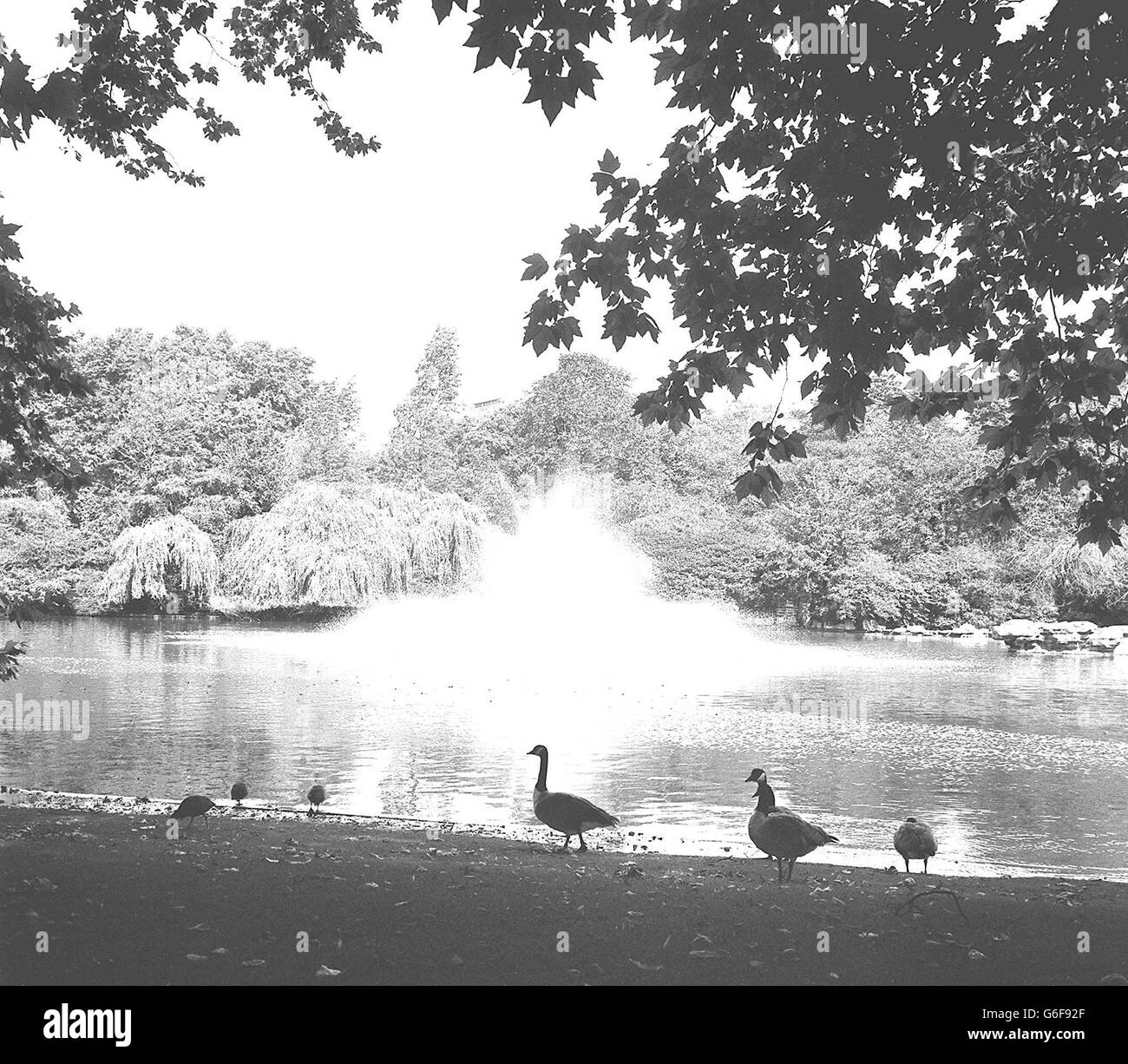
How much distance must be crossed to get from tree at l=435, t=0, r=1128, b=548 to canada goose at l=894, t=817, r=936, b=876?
2.56 meters

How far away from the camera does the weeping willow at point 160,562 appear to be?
41.9m

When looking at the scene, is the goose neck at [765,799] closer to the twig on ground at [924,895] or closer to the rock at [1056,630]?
the twig on ground at [924,895]

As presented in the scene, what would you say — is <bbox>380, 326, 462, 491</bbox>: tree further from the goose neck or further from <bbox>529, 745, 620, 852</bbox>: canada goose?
the goose neck

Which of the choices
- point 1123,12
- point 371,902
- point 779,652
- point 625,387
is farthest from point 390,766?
point 625,387

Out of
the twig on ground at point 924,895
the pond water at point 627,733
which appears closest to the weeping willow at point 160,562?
the pond water at point 627,733

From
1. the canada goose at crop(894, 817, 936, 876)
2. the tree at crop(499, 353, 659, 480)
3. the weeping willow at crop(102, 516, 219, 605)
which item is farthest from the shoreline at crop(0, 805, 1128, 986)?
the tree at crop(499, 353, 659, 480)

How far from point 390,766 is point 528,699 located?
8129mm

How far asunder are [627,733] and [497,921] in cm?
1181

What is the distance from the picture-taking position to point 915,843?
8.34 meters

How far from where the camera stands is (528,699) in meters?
21.9

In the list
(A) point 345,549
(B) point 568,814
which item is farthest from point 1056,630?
(B) point 568,814

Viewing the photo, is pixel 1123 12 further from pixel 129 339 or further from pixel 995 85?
pixel 129 339

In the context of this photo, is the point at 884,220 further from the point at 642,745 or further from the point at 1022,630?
the point at 1022,630

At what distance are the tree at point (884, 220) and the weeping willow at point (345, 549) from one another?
33.4 metres
